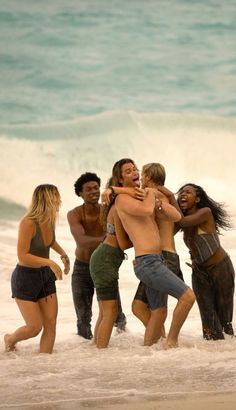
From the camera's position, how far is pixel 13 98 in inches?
1021

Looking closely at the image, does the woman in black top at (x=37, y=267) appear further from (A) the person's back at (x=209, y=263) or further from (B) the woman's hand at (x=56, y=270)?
(A) the person's back at (x=209, y=263)

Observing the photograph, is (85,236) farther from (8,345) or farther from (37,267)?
(8,345)

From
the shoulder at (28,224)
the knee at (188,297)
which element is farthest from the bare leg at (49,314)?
the knee at (188,297)

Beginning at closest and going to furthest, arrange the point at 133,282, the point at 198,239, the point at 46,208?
1. the point at 46,208
2. the point at 198,239
3. the point at 133,282

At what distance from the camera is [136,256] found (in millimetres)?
6914

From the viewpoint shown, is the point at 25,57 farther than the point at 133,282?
Yes

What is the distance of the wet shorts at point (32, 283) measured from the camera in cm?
695

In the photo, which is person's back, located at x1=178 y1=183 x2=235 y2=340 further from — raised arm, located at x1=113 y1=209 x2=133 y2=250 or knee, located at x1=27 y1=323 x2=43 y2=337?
knee, located at x1=27 y1=323 x2=43 y2=337

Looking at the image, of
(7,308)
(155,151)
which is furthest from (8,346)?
(155,151)

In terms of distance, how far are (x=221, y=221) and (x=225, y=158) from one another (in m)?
17.6

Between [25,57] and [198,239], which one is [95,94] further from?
[198,239]

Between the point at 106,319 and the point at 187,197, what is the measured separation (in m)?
1.16

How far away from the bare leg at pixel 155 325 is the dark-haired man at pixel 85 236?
871 millimetres

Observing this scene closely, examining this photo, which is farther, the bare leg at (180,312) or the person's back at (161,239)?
the person's back at (161,239)
